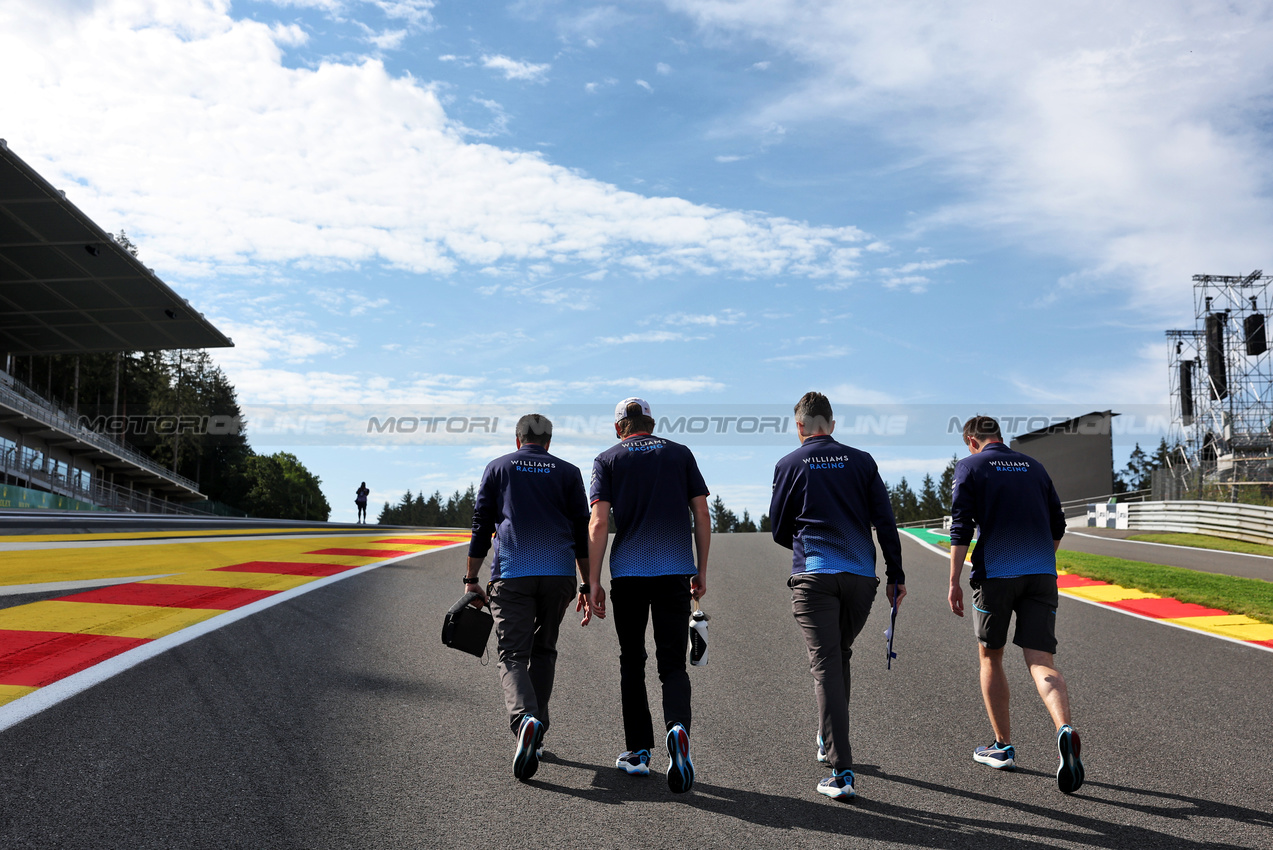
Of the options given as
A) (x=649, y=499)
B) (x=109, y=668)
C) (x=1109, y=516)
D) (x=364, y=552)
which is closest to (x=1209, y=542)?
(x=1109, y=516)

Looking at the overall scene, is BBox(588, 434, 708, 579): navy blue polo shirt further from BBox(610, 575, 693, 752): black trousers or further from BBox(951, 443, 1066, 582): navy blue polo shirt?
BBox(951, 443, 1066, 582): navy blue polo shirt

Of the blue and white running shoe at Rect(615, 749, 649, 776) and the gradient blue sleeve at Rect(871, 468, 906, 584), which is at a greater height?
the gradient blue sleeve at Rect(871, 468, 906, 584)

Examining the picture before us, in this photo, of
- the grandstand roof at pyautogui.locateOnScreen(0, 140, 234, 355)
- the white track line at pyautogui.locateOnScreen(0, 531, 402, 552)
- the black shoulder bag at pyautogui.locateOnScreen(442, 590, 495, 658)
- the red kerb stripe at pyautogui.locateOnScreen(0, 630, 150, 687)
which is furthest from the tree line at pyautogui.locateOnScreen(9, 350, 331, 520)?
the black shoulder bag at pyautogui.locateOnScreen(442, 590, 495, 658)

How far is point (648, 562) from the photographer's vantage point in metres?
4.80

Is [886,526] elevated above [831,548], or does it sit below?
above

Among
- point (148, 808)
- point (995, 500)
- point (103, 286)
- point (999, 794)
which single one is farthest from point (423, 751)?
point (103, 286)

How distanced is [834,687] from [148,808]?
3194 mm

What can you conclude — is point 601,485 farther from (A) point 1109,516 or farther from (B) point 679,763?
(A) point 1109,516

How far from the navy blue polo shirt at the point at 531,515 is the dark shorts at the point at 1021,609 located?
2311 millimetres

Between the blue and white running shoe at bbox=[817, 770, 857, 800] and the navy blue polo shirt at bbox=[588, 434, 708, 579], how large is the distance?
1.24 meters

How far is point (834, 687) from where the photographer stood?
452 centimetres

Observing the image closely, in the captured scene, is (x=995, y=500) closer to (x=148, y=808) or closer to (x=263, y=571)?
(x=148, y=808)

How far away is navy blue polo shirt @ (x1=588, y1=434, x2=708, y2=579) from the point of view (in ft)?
15.8

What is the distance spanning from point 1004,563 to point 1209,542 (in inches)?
1000
